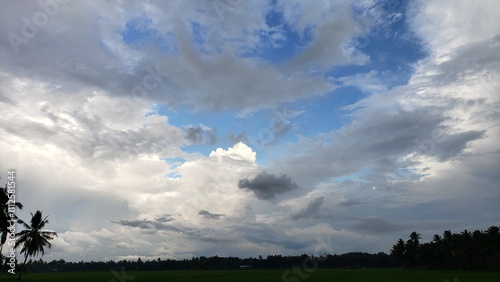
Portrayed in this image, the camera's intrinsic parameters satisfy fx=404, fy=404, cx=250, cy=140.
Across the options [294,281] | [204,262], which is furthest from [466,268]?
[294,281]

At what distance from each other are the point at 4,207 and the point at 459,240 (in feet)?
471

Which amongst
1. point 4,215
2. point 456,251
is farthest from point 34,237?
point 456,251

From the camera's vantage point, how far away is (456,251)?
141 meters

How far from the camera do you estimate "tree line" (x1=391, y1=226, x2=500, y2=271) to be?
4934 inches

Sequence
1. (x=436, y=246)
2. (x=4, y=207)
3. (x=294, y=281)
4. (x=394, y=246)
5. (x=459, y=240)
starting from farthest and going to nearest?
(x=394, y=246) → (x=436, y=246) → (x=459, y=240) → (x=294, y=281) → (x=4, y=207)

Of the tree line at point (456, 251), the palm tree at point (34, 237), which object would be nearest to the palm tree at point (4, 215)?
the palm tree at point (34, 237)

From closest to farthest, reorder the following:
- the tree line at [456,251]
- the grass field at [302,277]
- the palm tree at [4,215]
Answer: the palm tree at [4,215] → the grass field at [302,277] → the tree line at [456,251]

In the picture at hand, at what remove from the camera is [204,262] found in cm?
12400

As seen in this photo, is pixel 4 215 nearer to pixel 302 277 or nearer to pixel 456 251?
pixel 302 277

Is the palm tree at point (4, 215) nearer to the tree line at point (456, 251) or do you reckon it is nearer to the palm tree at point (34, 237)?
the palm tree at point (34, 237)

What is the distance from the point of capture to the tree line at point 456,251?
4934 inches

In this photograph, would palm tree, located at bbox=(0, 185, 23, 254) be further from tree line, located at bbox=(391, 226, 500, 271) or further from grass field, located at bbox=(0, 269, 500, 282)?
tree line, located at bbox=(391, 226, 500, 271)

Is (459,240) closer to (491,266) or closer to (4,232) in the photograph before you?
(491,266)

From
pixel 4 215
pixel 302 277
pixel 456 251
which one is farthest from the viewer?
pixel 456 251
